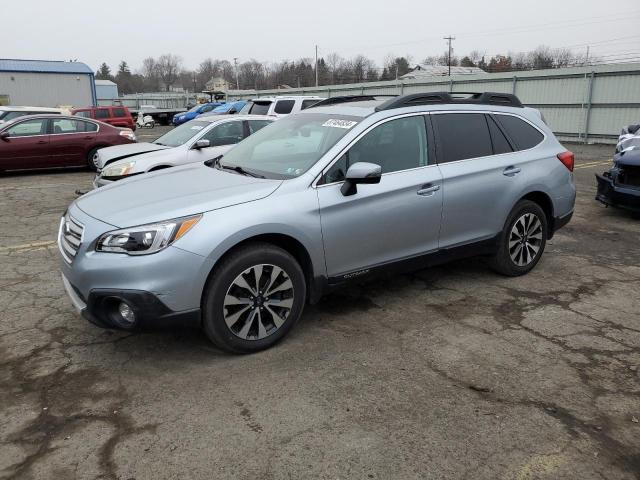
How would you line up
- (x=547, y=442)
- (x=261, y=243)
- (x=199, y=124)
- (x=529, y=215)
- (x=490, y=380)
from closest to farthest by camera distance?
(x=547, y=442) → (x=490, y=380) → (x=261, y=243) → (x=529, y=215) → (x=199, y=124)

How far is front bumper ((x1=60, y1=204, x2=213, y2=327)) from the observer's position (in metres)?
3.26

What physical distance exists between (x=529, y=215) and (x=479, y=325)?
1.55 meters

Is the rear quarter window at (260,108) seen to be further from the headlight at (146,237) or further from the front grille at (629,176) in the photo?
the headlight at (146,237)

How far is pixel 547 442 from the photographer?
2.78 metres

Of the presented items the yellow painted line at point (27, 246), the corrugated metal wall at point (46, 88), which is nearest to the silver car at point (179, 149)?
the yellow painted line at point (27, 246)

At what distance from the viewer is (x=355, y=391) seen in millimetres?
3262

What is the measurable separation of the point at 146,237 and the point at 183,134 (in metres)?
6.67

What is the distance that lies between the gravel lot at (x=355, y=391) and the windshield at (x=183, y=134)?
15.3 ft

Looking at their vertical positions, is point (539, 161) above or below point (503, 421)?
above

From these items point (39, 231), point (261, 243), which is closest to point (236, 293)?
point (261, 243)

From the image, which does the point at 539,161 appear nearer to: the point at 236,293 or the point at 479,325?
the point at 479,325

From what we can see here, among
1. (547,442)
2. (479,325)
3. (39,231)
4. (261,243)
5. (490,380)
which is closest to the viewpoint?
(547,442)

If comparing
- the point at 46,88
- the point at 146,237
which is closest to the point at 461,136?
the point at 146,237

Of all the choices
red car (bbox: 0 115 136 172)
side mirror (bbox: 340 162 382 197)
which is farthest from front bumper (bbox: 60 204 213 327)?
red car (bbox: 0 115 136 172)
